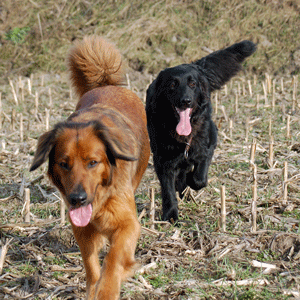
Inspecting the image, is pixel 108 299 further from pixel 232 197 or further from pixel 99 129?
pixel 232 197

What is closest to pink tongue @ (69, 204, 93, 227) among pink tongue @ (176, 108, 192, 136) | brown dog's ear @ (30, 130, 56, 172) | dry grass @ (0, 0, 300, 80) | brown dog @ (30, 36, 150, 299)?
brown dog @ (30, 36, 150, 299)

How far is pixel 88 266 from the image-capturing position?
3.32 metres

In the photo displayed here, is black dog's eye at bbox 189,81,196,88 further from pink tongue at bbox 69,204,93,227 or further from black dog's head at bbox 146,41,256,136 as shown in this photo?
pink tongue at bbox 69,204,93,227

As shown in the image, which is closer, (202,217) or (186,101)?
(202,217)

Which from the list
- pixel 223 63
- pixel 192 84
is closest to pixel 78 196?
pixel 192 84

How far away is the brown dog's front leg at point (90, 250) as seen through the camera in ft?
10.8

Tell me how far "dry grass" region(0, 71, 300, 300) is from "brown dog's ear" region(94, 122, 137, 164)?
0.93 m

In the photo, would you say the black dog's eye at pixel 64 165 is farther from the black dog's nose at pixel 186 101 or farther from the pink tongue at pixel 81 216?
the black dog's nose at pixel 186 101

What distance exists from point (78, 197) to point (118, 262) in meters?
0.53

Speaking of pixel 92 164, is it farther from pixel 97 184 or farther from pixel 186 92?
pixel 186 92

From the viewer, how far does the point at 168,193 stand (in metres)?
4.73

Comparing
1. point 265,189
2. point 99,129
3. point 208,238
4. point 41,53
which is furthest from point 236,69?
point 41,53

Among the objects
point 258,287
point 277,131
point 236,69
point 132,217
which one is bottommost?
point 277,131

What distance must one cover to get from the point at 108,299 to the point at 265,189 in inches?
105
